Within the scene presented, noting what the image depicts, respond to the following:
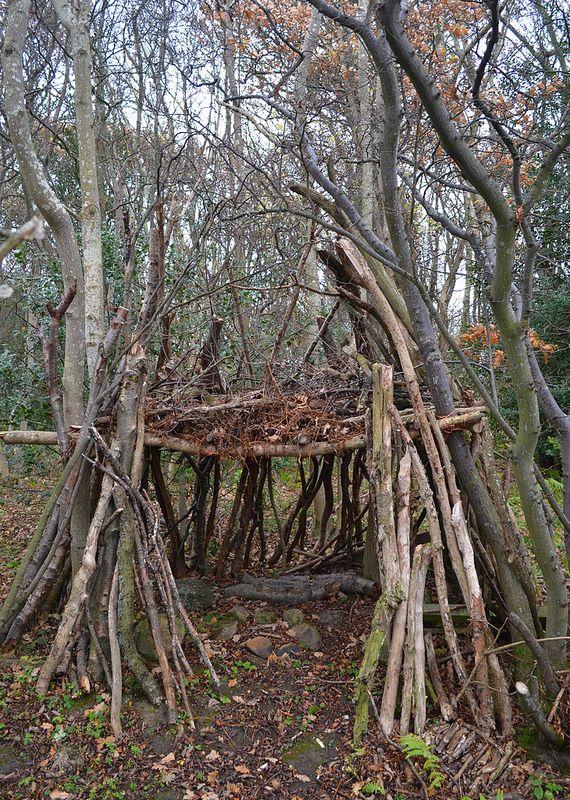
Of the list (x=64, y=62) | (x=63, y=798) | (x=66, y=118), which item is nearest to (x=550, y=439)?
(x=63, y=798)

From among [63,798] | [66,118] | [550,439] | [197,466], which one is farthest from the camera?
[66,118]

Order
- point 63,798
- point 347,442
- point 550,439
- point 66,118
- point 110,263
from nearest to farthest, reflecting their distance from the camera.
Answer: point 63,798
point 347,442
point 110,263
point 550,439
point 66,118

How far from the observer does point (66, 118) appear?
10.2 m

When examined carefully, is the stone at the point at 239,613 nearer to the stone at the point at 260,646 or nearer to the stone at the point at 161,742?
the stone at the point at 260,646

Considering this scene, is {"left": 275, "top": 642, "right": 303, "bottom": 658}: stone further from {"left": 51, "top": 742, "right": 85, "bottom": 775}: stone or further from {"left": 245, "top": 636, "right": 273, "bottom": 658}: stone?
{"left": 51, "top": 742, "right": 85, "bottom": 775}: stone

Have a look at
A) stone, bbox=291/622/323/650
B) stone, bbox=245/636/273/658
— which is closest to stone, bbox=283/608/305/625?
stone, bbox=291/622/323/650

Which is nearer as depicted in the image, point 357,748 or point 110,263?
point 357,748

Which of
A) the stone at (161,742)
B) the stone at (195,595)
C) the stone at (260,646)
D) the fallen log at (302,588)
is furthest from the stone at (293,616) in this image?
the stone at (161,742)

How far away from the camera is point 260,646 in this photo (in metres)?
4.48

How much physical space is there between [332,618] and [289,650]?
1.88ft

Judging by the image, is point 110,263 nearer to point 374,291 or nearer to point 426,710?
point 374,291

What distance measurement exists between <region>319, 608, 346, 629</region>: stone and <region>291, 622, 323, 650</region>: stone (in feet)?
0.65

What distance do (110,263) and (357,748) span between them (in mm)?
6379

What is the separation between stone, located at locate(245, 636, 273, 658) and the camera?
444 centimetres
